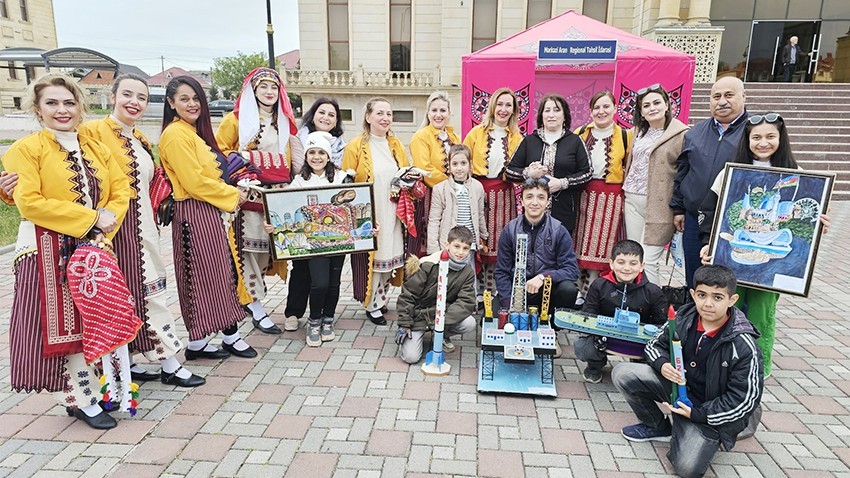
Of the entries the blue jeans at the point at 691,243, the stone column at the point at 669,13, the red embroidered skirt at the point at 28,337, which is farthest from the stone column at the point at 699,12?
the red embroidered skirt at the point at 28,337

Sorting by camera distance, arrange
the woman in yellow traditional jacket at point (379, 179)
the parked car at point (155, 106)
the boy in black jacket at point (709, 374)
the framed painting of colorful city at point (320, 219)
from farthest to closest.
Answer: the parked car at point (155, 106)
the woman in yellow traditional jacket at point (379, 179)
the framed painting of colorful city at point (320, 219)
the boy in black jacket at point (709, 374)

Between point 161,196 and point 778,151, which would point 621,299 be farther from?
point 161,196

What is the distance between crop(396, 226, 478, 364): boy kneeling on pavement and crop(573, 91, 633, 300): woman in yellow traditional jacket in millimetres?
1416

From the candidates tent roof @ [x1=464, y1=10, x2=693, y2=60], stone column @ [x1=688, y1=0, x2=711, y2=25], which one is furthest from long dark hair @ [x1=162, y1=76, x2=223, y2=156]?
stone column @ [x1=688, y1=0, x2=711, y2=25]

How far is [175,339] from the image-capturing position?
3662 mm

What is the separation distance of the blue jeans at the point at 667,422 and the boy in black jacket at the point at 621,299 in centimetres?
61

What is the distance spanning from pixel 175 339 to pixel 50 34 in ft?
171

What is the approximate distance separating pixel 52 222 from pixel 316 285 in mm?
1937

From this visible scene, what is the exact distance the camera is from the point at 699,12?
15547 millimetres

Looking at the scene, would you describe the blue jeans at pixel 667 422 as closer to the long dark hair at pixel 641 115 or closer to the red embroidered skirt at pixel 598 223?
the red embroidered skirt at pixel 598 223

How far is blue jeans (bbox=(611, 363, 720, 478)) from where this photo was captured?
2723 millimetres

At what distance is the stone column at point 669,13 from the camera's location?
15669 millimetres

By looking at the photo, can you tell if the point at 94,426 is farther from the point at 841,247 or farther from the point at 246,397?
the point at 841,247

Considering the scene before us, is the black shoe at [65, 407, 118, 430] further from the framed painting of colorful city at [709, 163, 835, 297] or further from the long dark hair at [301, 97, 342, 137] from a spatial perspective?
the framed painting of colorful city at [709, 163, 835, 297]
